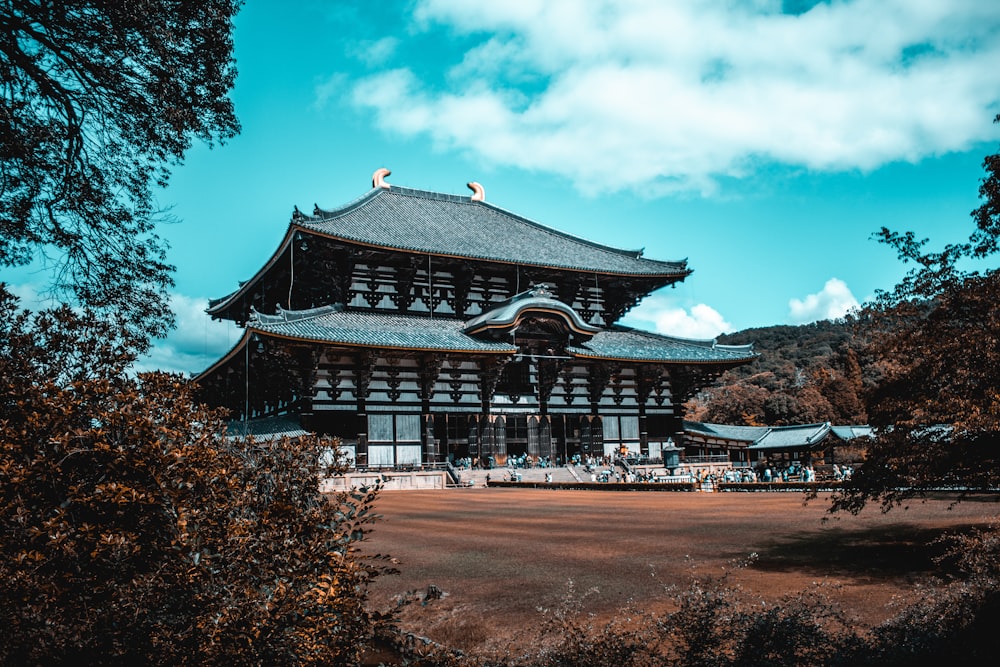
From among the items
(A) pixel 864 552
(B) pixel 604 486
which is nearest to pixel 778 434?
(B) pixel 604 486

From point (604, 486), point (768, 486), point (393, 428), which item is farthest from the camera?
point (393, 428)

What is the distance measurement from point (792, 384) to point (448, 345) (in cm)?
5874

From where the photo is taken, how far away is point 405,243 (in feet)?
120

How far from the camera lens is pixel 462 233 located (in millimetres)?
41625

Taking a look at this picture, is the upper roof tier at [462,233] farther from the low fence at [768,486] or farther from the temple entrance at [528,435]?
the low fence at [768,486]

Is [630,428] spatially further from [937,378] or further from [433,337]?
[937,378]

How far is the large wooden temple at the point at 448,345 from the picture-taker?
33.1m

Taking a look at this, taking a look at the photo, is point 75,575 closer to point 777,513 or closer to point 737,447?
point 777,513

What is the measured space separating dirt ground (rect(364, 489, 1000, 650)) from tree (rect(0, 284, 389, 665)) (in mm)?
3507

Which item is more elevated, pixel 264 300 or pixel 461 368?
pixel 264 300

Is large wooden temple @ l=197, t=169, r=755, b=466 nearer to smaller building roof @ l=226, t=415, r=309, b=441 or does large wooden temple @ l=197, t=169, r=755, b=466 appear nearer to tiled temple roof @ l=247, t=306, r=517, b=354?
tiled temple roof @ l=247, t=306, r=517, b=354

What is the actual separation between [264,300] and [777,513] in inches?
1288

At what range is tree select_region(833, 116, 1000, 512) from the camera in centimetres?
856

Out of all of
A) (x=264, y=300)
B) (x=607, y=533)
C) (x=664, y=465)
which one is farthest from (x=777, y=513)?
(x=264, y=300)
